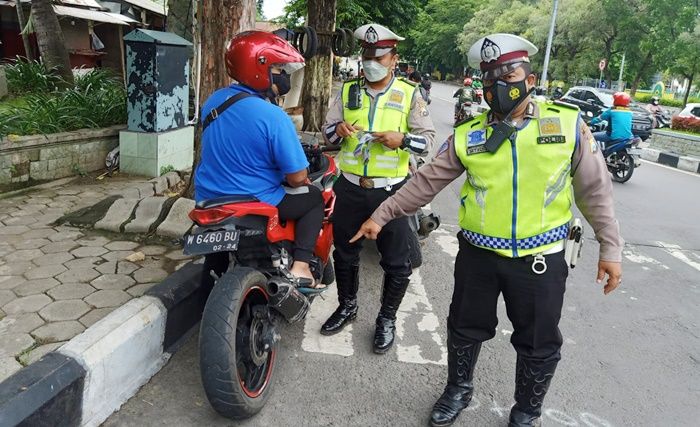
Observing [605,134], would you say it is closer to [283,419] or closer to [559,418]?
[559,418]

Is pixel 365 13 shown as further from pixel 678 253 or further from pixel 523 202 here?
pixel 523 202

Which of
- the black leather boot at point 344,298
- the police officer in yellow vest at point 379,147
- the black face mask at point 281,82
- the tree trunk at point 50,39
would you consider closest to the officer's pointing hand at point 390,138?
the police officer in yellow vest at point 379,147

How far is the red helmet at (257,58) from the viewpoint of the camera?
2668 millimetres

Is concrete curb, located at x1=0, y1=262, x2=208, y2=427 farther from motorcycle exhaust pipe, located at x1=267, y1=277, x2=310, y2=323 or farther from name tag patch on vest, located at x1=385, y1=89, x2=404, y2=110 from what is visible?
name tag patch on vest, located at x1=385, y1=89, x2=404, y2=110

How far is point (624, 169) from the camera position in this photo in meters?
9.90

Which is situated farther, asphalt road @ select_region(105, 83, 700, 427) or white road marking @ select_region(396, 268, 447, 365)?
white road marking @ select_region(396, 268, 447, 365)

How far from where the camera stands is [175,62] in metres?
6.31

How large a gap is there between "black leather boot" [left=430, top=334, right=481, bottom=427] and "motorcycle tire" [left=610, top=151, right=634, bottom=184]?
844 centimetres

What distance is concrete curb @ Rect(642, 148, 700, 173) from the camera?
12703 millimetres

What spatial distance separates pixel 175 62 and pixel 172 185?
4.59 feet

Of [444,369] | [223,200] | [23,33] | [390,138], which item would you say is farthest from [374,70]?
[23,33]

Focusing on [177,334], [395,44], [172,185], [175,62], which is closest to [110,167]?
[172,185]

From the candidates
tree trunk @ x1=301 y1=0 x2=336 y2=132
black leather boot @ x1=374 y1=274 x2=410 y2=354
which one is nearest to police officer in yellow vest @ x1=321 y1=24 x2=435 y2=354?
black leather boot @ x1=374 y1=274 x2=410 y2=354

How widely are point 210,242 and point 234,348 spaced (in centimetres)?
49
